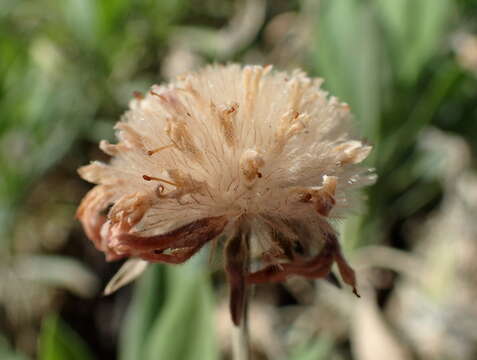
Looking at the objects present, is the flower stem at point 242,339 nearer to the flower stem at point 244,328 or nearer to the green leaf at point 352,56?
the flower stem at point 244,328

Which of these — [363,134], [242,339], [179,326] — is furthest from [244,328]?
[363,134]

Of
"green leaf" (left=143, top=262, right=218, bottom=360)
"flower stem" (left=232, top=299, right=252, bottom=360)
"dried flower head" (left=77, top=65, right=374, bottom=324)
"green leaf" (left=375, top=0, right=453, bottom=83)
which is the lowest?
"green leaf" (left=143, top=262, right=218, bottom=360)

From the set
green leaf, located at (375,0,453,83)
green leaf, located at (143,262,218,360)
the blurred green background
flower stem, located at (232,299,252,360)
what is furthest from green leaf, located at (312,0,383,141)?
flower stem, located at (232,299,252,360)

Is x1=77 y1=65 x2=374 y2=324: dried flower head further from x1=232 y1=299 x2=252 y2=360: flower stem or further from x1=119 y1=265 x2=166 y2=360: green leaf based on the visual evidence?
x1=119 y1=265 x2=166 y2=360: green leaf

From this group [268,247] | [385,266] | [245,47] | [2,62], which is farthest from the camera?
[245,47]

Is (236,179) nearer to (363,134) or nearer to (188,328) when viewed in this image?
(188,328)

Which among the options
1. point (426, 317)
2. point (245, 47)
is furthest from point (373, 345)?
point (245, 47)

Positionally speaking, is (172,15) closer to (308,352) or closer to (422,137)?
(422,137)
